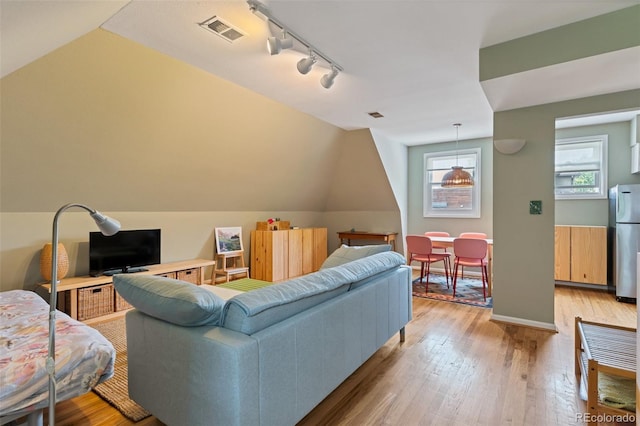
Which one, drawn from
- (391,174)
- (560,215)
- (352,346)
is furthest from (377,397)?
(560,215)

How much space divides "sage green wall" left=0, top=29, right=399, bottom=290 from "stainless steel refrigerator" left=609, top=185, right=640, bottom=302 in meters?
3.26

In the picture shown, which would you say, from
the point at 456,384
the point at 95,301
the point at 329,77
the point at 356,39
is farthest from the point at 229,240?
the point at 456,384

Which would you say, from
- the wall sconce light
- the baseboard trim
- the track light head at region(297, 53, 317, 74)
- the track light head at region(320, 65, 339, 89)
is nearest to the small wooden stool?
the track light head at region(320, 65, 339, 89)

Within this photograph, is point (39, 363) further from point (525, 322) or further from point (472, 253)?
point (472, 253)

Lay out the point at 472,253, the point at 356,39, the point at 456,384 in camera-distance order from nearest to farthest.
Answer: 1. the point at 456,384
2. the point at 356,39
3. the point at 472,253

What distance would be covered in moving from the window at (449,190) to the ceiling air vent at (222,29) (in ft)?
15.7

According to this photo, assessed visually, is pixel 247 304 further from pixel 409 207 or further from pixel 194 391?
pixel 409 207

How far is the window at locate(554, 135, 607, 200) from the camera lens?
4770 mm

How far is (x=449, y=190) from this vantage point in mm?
6027

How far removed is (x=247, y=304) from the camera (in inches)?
56.7

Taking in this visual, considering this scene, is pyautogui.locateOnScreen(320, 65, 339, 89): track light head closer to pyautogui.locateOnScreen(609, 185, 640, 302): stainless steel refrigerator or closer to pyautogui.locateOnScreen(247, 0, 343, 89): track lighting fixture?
pyautogui.locateOnScreen(247, 0, 343, 89): track lighting fixture

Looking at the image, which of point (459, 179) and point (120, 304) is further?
point (459, 179)

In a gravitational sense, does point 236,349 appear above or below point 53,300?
below

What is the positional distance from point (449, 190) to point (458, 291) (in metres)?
2.15
